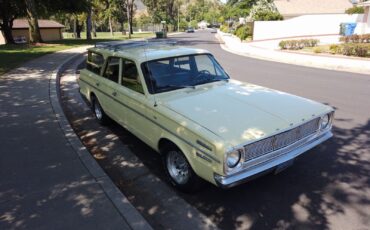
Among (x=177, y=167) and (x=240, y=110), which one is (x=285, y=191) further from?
(x=177, y=167)

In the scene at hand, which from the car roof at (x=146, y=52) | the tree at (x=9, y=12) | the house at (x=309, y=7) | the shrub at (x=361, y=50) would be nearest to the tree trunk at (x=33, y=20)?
the tree at (x=9, y=12)

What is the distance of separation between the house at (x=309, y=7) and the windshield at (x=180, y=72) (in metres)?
48.4

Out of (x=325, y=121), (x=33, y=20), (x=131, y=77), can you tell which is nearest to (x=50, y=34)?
(x=33, y=20)

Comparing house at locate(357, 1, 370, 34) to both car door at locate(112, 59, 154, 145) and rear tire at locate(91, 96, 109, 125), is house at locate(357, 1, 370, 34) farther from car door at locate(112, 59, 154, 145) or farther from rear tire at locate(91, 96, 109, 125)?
car door at locate(112, 59, 154, 145)

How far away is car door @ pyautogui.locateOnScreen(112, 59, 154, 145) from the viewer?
14.7ft

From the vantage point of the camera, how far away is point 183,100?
4.23 m

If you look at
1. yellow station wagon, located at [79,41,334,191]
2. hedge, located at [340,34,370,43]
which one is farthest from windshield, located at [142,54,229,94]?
hedge, located at [340,34,370,43]

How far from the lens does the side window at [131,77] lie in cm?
468

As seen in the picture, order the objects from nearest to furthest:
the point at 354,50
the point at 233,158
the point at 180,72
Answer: the point at 233,158 < the point at 180,72 < the point at 354,50

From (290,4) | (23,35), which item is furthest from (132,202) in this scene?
(23,35)

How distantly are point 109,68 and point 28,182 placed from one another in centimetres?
252

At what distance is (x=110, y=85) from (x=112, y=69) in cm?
31

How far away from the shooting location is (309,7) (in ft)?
167

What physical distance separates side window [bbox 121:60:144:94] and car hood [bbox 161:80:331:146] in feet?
1.96
